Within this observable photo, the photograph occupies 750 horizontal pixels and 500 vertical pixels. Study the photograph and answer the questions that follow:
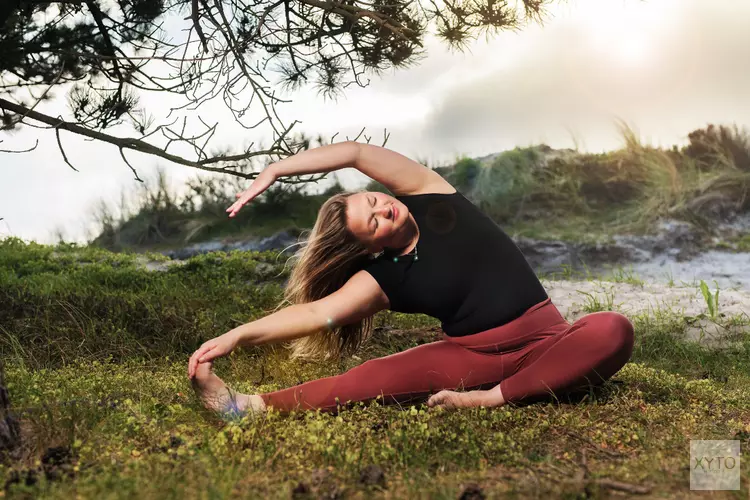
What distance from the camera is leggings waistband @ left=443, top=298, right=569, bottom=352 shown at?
317 centimetres

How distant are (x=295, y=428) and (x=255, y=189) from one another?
0.96 m

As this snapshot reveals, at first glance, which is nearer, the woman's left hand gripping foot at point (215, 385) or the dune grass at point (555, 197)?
the woman's left hand gripping foot at point (215, 385)

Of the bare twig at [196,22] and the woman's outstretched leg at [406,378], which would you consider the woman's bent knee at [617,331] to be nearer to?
the woman's outstretched leg at [406,378]

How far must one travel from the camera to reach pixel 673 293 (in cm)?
720

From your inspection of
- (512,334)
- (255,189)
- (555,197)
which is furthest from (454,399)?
(555,197)

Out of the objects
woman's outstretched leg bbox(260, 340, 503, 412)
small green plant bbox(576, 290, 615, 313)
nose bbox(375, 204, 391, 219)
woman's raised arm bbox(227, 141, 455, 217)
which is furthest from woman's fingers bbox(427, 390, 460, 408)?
small green plant bbox(576, 290, 615, 313)

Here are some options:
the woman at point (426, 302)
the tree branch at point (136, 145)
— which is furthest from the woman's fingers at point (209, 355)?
the tree branch at point (136, 145)

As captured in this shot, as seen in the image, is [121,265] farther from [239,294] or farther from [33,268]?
[239,294]

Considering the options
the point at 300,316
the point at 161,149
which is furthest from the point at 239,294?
the point at 300,316

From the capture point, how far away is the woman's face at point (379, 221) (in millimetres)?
3082

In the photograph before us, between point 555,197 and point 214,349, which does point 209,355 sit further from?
point 555,197

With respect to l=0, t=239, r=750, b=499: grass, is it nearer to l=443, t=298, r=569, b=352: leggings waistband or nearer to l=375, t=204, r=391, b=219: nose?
l=443, t=298, r=569, b=352: leggings waistband

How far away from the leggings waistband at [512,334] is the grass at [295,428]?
0.91 ft

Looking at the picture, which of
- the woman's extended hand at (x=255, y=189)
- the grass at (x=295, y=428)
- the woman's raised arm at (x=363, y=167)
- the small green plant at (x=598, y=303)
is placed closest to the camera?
the grass at (x=295, y=428)
